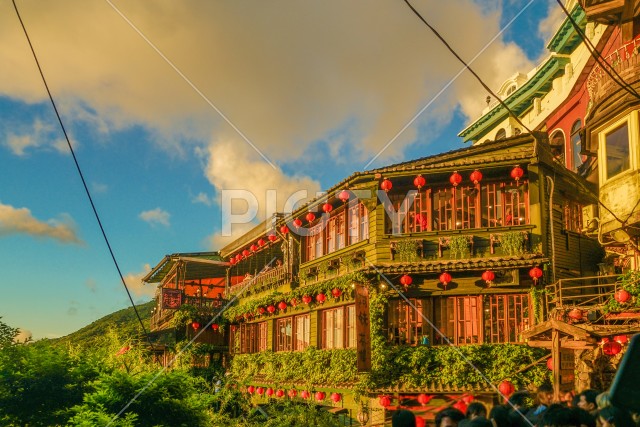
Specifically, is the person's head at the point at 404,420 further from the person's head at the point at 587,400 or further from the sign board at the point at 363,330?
the sign board at the point at 363,330

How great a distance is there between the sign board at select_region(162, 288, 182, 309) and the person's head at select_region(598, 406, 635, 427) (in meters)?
30.7

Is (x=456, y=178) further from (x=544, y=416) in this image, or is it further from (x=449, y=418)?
(x=544, y=416)

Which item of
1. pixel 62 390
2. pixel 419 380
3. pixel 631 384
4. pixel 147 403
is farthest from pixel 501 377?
pixel 631 384

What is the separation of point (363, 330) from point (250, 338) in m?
12.9

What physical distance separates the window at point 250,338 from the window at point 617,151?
17956 mm

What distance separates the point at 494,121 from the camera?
3456 cm

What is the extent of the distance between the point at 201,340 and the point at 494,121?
65.9ft

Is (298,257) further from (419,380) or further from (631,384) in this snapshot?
(631,384)

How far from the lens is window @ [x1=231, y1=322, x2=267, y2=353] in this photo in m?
31.9

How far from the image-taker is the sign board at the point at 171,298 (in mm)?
34281

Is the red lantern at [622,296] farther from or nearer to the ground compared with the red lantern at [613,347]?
farther from the ground

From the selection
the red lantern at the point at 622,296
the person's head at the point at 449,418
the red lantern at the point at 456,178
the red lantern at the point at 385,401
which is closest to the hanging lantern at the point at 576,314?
the red lantern at the point at 622,296

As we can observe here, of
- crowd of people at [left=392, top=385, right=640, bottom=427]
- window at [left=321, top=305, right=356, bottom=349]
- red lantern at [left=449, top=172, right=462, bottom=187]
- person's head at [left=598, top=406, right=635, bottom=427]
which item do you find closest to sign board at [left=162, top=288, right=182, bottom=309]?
window at [left=321, top=305, right=356, bottom=349]

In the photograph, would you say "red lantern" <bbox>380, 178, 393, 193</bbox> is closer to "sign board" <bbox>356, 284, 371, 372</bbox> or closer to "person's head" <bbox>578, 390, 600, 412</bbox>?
"sign board" <bbox>356, 284, 371, 372</bbox>
